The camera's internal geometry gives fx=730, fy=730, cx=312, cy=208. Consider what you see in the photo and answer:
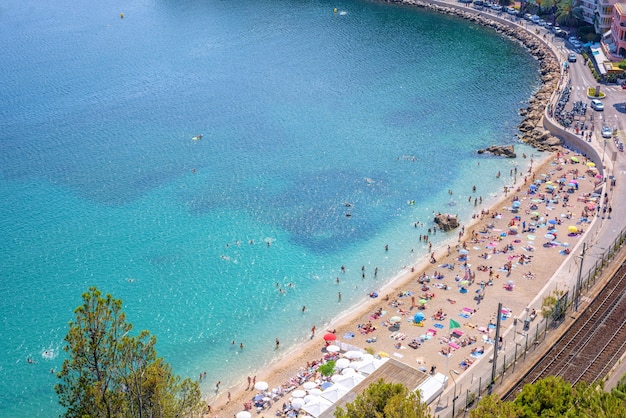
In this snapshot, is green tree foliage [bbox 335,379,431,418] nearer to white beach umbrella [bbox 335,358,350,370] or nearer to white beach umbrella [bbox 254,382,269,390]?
white beach umbrella [bbox 335,358,350,370]

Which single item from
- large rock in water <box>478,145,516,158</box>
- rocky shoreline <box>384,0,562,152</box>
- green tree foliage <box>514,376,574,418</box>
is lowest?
large rock in water <box>478,145,516,158</box>

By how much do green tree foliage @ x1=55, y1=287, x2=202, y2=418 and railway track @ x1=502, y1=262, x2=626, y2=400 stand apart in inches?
1066

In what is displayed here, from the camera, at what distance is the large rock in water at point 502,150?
314 ft

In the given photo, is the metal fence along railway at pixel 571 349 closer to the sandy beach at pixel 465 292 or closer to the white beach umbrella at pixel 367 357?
the sandy beach at pixel 465 292

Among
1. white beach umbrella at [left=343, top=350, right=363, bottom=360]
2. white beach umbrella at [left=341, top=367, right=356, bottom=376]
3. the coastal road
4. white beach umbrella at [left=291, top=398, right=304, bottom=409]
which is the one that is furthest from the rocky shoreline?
→ white beach umbrella at [left=291, top=398, right=304, bottom=409]

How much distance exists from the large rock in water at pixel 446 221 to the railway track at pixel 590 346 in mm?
19444

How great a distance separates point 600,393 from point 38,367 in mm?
44516

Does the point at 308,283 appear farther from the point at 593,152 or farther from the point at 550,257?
the point at 593,152

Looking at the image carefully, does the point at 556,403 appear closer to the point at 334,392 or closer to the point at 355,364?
the point at 334,392

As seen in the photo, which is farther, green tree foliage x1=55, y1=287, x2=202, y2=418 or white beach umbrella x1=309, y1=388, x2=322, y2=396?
white beach umbrella x1=309, y1=388, x2=322, y2=396

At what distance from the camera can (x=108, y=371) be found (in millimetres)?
41094

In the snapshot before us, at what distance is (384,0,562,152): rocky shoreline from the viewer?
325ft

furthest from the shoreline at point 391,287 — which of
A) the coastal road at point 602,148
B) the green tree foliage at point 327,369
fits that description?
the coastal road at point 602,148

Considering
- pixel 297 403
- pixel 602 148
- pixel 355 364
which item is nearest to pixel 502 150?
pixel 602 148
